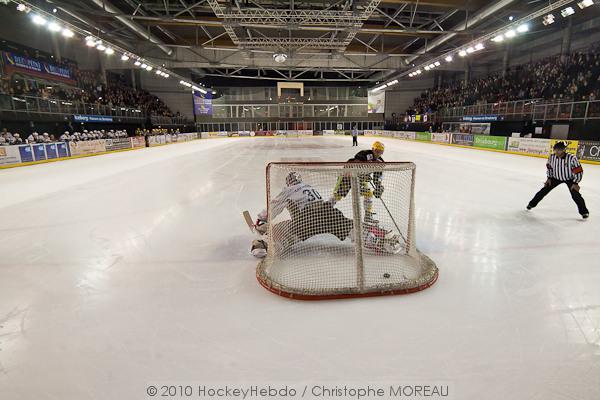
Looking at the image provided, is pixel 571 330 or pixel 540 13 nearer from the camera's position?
pixel 571 330

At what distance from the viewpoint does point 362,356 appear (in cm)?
229

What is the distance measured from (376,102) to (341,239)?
44.9m

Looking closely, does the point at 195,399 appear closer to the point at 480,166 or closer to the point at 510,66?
the point at 480,166

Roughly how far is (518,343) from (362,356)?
1238 millimetres

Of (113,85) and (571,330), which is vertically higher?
(113,85)

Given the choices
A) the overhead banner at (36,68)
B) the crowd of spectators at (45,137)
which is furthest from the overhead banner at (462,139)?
the overhead banner at (36,68)

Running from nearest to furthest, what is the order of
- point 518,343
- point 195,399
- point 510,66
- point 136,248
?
1. point 195,399
2. point 518,343
3. point 136,248
4. point 510,66

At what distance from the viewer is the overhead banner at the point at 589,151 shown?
12625mm

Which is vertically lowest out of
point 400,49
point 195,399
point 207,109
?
point 195,399

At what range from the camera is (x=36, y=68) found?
20156 millimetres

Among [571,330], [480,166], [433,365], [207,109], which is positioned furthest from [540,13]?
[207,109]

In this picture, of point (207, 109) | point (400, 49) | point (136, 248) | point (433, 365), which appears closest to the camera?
point (433, 365)

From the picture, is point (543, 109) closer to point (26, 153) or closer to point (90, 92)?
point (26, 153)

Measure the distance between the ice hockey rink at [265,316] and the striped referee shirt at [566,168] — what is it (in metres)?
0.76
